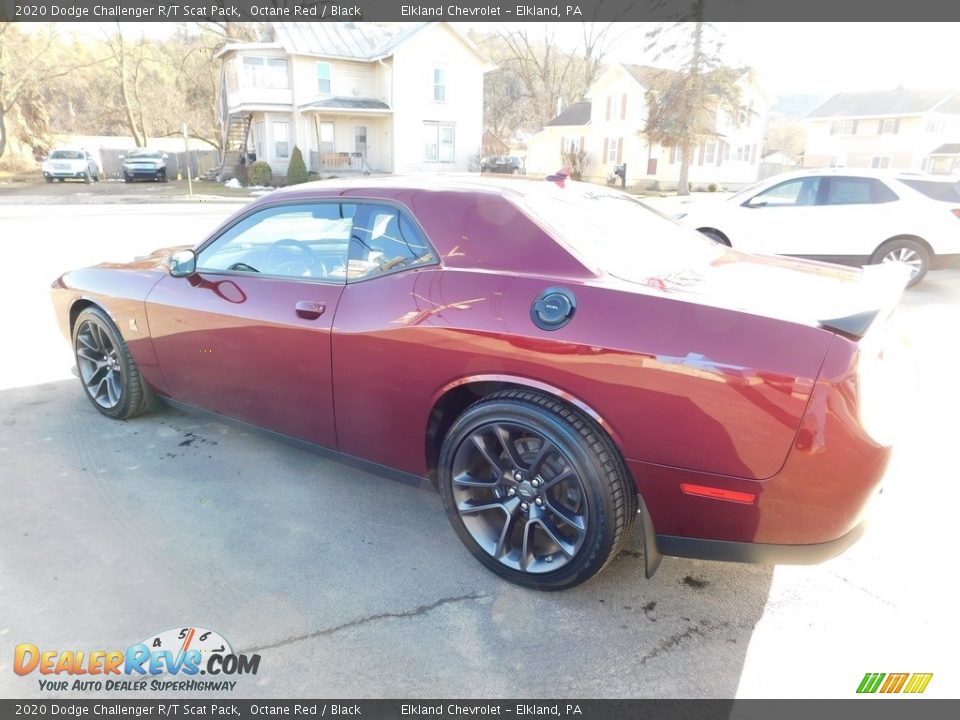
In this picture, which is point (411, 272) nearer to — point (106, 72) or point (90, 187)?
point (90, 187)

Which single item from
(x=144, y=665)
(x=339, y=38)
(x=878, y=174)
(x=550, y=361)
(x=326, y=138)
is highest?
(x=339, y=38)

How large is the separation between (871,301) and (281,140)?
34.7 m

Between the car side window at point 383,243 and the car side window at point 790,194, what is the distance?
780 cm

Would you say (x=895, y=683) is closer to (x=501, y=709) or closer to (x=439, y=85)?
(x=501, y=709)

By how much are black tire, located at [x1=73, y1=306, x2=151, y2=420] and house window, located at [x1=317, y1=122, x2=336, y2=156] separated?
30.3m

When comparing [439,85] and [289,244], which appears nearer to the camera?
[289,244]

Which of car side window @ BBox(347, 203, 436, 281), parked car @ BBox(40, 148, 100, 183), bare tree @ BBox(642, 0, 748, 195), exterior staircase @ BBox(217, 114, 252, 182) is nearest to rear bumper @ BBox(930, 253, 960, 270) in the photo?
car side window @ BBox(347, 203, 436, 281)

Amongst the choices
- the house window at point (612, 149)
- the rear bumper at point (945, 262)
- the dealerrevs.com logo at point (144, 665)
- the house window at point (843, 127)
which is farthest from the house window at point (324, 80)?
the house window at point (843, 127)

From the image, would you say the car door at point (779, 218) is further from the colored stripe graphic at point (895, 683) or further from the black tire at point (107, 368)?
the black tire at point (107, 368)

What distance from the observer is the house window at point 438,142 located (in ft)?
108

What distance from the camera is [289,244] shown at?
3488mm

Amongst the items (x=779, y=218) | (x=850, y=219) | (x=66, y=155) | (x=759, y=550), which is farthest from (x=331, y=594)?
(x=66, y=155)

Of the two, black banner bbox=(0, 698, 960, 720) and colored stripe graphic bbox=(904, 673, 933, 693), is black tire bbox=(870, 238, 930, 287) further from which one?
black banner bbox=(0, 698, 960, 720)

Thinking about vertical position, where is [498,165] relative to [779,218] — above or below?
above
